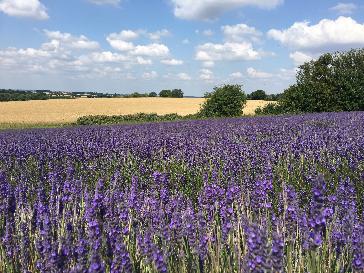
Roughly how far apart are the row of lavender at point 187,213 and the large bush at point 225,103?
23472mm

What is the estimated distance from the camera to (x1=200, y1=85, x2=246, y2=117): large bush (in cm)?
3133

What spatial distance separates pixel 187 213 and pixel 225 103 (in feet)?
95.9

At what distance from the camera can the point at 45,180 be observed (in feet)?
18.6

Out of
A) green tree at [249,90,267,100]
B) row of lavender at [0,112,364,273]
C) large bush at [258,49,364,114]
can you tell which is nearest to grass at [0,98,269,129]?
large bush at [258,49,364,114]

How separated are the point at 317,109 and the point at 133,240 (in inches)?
1170

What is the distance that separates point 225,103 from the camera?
31703mm

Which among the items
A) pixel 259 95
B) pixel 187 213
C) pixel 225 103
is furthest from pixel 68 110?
pixel 187 213

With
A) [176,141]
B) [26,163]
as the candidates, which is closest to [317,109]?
[176,141]

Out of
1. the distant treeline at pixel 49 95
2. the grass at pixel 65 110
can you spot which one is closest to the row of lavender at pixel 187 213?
the grass at pixel 65 110

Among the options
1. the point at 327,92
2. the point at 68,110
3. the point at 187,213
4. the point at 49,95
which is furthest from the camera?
the point at 49,95

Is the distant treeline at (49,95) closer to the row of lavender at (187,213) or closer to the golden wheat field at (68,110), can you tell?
the golden wheat field at (68,110)

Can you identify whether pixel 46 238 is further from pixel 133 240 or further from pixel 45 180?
pixel 45 180

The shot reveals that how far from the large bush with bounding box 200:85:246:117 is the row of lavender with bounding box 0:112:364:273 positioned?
77.0ft

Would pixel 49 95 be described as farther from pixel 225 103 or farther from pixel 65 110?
pixel 225 103
